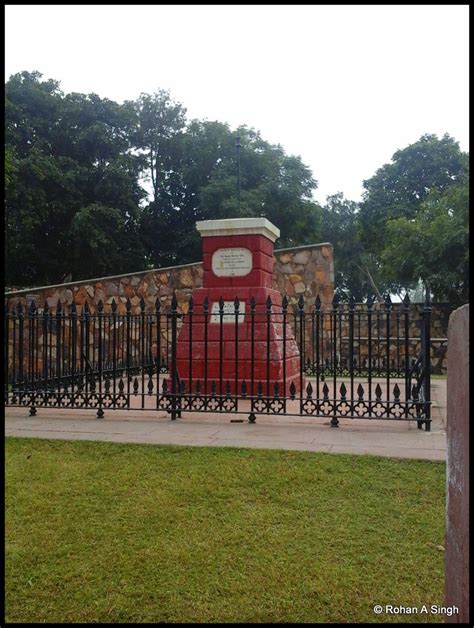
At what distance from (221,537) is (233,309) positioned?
526cm

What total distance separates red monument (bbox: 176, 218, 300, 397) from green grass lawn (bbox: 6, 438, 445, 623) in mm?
3236

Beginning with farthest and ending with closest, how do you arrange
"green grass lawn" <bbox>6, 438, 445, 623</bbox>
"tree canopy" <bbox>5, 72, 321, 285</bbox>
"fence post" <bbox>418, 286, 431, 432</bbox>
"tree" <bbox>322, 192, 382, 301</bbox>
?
"tree" <bbox>322, 192, 382, 301</bbox> → "tree canopy" <bbox>5, 72, 321, 285</bbox> → "fence post" <bbox>418, 286, 431, 432</bbox> → "green grass lawn" <bbox>6, 438, 445, 623</bbox>

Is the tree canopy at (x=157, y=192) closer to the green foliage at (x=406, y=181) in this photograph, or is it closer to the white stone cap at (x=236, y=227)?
the green foliage at (x=406, y=181)

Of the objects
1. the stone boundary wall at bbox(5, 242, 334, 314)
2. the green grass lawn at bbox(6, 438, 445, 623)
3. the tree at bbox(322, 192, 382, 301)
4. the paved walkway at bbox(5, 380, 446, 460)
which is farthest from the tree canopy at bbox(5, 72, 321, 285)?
the green grass lawn at bbox(6, 438, 445, 623)

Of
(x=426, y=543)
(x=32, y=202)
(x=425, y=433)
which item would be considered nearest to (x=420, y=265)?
(x=425, y=433)

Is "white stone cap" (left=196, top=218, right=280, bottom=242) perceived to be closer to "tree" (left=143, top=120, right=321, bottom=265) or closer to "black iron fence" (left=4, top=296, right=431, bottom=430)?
"black iron fence" (left=4, top=296, right=431, bottom=430)

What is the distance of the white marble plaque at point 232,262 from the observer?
866cm

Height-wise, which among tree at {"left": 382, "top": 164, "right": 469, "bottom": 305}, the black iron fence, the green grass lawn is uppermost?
tree at {"left": 382, "top": 164, "right": 469, "bottom": 305}

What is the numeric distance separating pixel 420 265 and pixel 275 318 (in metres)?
10.4

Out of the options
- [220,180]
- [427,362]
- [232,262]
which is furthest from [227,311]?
[220,180]

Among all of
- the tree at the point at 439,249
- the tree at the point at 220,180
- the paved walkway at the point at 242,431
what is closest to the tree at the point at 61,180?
the tree at the point at 220,180

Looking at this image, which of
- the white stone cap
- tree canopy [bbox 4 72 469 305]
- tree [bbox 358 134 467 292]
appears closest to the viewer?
the white stone cap

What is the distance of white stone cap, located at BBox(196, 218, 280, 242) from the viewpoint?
8.55m

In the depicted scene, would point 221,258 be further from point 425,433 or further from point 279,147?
point 279,147
